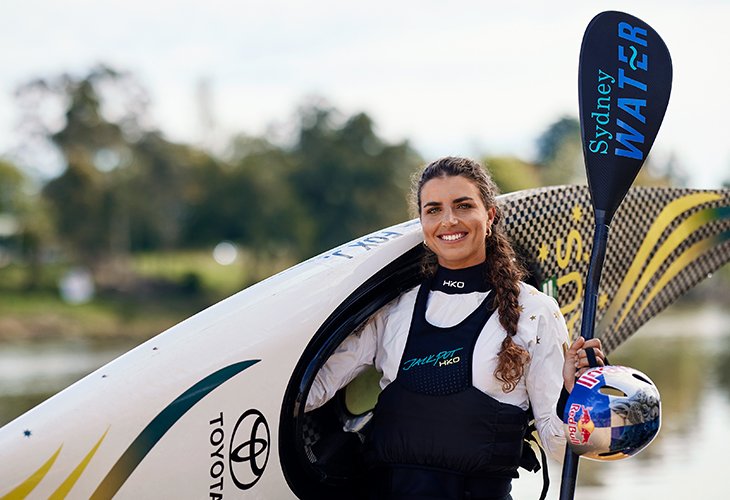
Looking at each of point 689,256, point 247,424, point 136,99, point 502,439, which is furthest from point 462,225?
point 136,99

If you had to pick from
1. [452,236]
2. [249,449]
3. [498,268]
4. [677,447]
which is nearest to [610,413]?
[498,268]

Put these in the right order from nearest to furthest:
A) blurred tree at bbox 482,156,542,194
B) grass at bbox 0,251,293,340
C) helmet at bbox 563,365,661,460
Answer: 1. helmet at bbox 563,365,661,460
2. grass at bbox 0,251,293,340
3. blurred tree at bbox 482,156,542,194

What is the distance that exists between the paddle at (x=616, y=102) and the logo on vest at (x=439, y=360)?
0.63m

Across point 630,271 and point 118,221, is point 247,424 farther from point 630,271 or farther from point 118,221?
point 118,221

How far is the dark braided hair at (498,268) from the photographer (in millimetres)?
1590

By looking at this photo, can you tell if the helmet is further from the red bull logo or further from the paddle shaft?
the paddle shaft

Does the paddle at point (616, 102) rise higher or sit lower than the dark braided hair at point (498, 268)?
higher

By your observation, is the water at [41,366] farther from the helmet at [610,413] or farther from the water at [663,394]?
the helmet at [610,413]

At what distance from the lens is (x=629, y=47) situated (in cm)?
203

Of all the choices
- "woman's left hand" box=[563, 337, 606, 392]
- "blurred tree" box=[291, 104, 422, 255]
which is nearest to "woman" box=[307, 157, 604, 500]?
"woman's left hand" box=[563, 337, 606, 392]

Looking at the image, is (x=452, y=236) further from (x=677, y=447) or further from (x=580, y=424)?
(x=677, y=447)

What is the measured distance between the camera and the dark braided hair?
1590 millimetres

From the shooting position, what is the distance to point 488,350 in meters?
1.64

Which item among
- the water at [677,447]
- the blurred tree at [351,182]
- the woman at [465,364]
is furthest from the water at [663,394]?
the blurred tree at [351,182]
